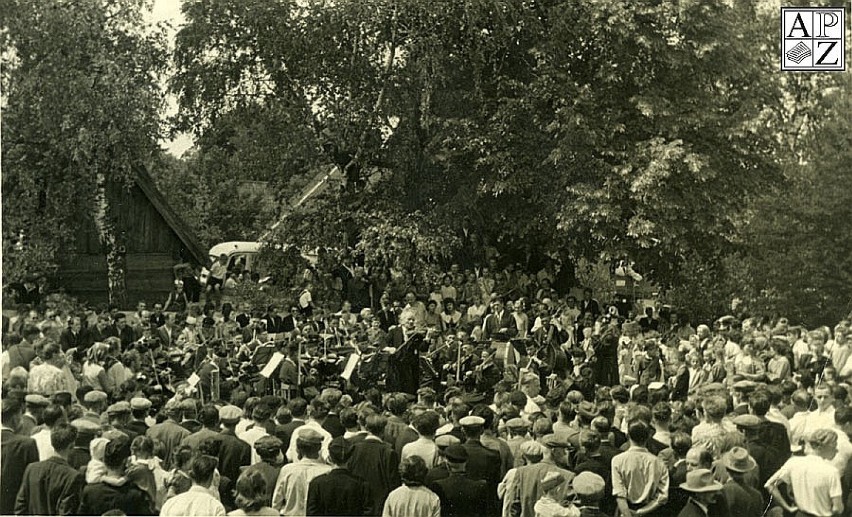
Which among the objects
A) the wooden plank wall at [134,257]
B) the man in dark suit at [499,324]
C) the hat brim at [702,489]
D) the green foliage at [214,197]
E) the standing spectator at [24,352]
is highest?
the green foliage at [214,197]

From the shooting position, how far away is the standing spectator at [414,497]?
6.39 m

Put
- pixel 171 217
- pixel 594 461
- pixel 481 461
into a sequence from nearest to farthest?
1. pixel 594 461
2. pixel 481 461
3. pixel 171 217

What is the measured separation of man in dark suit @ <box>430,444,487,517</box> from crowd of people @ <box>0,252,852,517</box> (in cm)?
2

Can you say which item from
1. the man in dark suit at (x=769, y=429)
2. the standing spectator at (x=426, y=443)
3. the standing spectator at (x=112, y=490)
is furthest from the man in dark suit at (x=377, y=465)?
the man in dark suit at (x=769, y=429)

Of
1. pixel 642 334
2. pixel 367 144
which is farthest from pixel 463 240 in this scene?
pixel 642 334

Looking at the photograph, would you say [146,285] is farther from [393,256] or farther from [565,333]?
[565,333]

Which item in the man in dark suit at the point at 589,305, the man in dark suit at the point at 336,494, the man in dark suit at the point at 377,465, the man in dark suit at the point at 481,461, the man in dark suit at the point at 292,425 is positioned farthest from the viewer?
the man in dark suit at the point at 589,305

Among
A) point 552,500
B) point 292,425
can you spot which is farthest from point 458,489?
point 292,425

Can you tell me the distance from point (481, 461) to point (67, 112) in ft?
27.5

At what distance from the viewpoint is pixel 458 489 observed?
686cm

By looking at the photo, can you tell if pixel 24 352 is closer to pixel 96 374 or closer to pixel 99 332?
pixel 96 374

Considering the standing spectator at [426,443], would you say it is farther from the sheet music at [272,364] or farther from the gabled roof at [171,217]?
the gabled roof at [171,217]

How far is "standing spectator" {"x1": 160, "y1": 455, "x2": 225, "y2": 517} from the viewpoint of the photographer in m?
6.11

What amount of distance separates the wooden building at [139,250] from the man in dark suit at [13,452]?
191 inches
